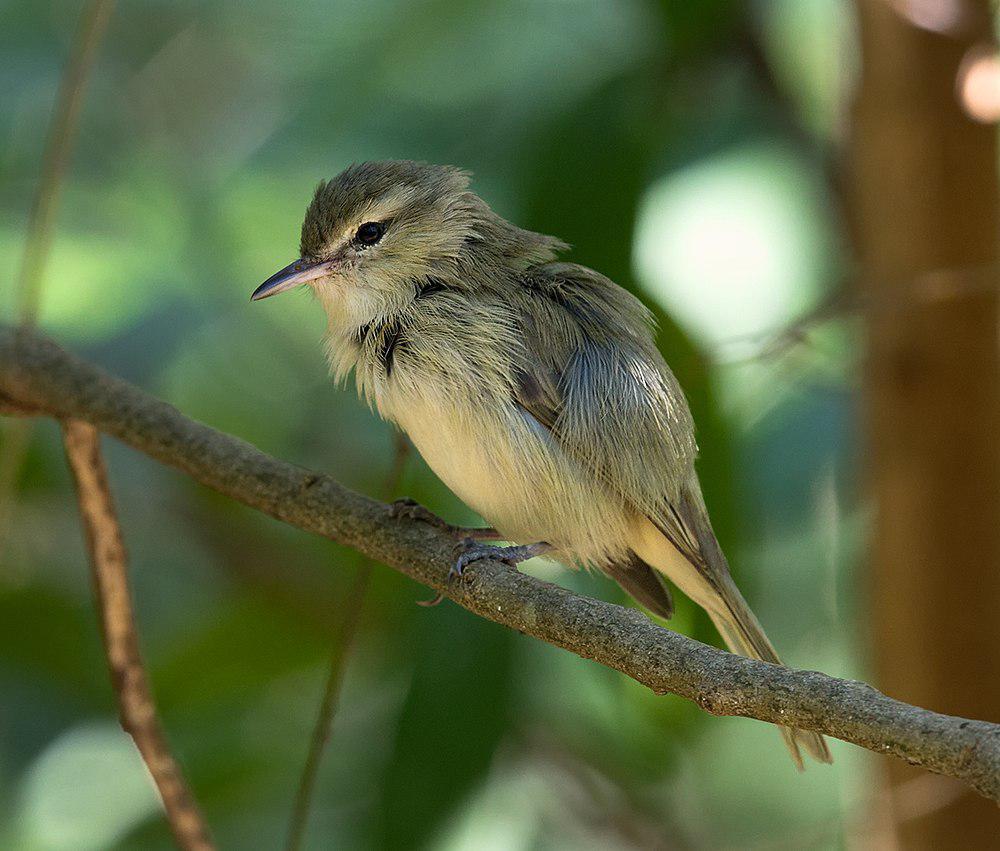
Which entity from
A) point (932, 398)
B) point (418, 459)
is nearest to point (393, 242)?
point (418, 459)

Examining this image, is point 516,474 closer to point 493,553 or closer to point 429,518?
point 429,518

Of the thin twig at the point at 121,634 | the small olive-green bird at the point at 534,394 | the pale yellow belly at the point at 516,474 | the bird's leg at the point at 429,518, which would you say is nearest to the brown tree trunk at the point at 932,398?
the small olive-green bird at the point at 534,394

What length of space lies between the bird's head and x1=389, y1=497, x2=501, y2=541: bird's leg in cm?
46

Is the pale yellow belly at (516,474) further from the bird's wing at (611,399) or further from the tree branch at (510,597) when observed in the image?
the tree branch at (510,597)

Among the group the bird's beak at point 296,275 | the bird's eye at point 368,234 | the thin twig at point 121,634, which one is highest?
the bird's eye at point 368,234

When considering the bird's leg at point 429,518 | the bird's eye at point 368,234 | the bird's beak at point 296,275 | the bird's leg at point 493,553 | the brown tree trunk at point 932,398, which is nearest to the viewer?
the bird's leg at point 493,553

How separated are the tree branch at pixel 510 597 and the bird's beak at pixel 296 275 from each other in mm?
362

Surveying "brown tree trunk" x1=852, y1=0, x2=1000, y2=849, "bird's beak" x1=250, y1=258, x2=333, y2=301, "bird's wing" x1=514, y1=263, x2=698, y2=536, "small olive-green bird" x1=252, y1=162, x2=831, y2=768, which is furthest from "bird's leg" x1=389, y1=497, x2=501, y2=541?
"brown tree trunk" x1=852, y1=0, x2=1000, y2=849

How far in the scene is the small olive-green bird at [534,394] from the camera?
2549 mm

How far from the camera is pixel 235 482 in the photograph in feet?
7.86

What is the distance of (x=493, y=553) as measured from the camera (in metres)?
2.30

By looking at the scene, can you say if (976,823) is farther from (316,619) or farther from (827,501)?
(316,619)

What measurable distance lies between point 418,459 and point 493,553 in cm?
116

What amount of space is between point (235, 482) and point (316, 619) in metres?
1.76
